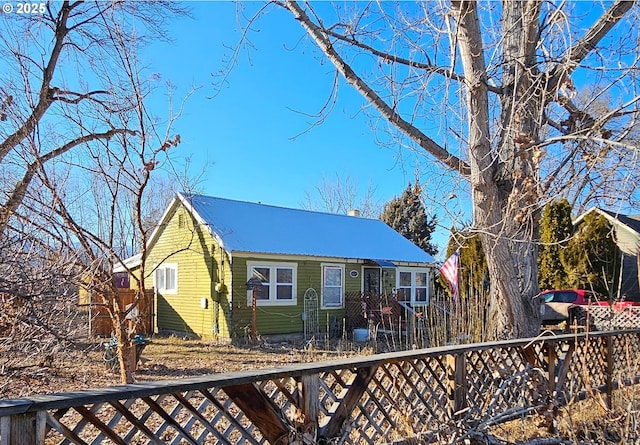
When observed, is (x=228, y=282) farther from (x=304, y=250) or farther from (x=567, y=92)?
(x=567, y=92)

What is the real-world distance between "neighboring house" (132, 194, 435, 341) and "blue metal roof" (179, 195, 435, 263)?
4 centimetres

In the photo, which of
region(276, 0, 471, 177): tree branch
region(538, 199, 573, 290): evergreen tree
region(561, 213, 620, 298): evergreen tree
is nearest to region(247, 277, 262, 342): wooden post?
region(276, 0, 471, 177): tree branch

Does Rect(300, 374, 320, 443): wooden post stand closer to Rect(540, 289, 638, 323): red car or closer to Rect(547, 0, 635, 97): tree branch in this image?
Rect(547, 0, 635, 97): tree branch

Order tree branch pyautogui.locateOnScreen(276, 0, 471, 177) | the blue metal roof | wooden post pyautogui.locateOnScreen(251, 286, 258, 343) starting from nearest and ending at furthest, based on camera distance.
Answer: tree branch pyautogui.locateOnScreen(276, 0, 471, 177)
wooden post pyautogui.locateOnScreen(251, 286, 258, 343)
the blue metal roof

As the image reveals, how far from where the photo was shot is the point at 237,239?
14.3 metres

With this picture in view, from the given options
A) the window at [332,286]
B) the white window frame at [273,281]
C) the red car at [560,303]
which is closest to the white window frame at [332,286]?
the window at [332,286]

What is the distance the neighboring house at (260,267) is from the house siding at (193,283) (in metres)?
0.03

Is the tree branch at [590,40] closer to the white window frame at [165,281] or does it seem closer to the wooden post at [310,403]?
the wooden post at [310,403]

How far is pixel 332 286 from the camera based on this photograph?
16328 millimetres

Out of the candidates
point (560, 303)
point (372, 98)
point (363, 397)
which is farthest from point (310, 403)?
point (560, 303)

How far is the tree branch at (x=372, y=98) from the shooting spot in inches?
216

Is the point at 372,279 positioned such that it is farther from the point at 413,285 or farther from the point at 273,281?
the point at 273,281

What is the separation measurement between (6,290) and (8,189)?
3.29 m

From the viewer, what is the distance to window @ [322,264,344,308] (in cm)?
1606
